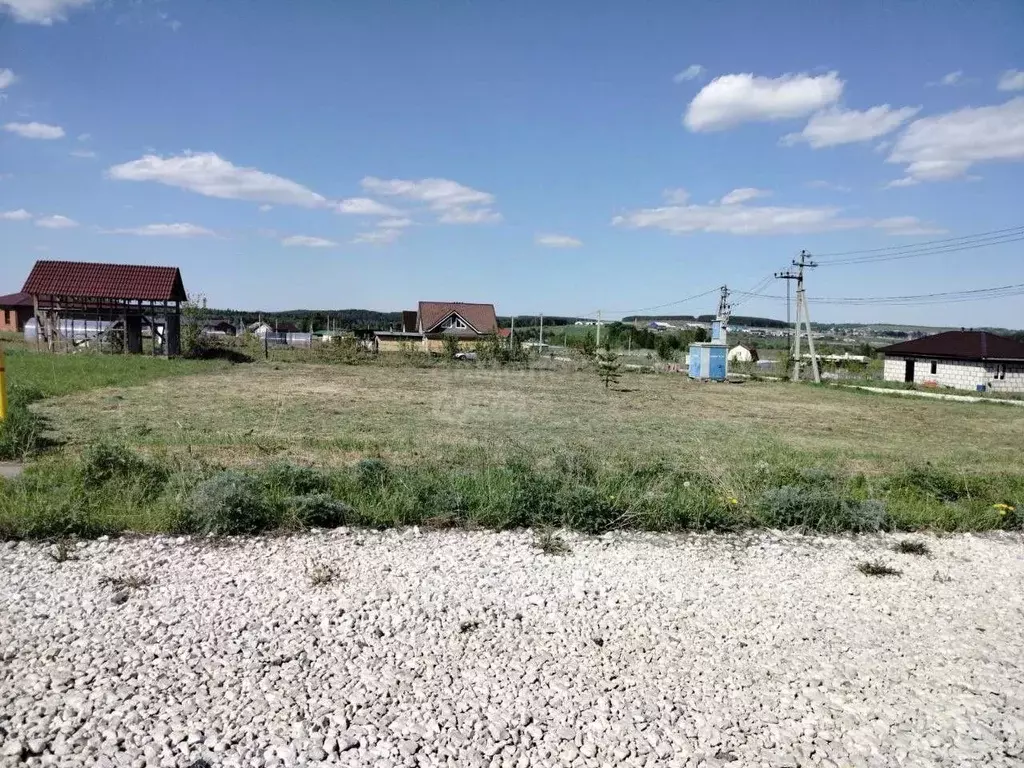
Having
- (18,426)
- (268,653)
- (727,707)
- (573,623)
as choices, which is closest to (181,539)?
(268,653)

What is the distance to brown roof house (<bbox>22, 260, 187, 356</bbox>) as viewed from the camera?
29.6m

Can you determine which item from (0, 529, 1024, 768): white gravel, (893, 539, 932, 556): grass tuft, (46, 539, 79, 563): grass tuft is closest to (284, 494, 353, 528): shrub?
(0, 529, 1024, 768): white gravel

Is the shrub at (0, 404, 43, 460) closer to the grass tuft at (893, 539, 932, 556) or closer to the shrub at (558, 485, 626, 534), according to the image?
the shrub at (558, 485, 626, 534)

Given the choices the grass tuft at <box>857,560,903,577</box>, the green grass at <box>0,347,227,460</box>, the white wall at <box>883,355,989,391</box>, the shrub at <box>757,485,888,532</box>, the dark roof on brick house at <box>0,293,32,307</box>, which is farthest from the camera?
the dark roof on brick house at <box>0,293,32,307</box>

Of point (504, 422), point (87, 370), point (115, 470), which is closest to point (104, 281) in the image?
point (87, 370)

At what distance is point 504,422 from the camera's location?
46.3 feet

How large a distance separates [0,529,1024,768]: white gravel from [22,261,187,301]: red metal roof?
27.8 meters

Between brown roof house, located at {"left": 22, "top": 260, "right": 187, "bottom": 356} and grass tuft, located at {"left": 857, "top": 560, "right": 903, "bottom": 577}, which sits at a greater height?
brown roof house, located at {"left": 22, "top": 260, "right": 187, "bottom": 356}

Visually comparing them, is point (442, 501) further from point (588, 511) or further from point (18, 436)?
point (18, 436)

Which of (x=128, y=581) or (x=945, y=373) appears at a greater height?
(x=128, y=581)

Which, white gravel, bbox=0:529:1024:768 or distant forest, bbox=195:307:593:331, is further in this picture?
distant forest, bbox=195:307:593:331

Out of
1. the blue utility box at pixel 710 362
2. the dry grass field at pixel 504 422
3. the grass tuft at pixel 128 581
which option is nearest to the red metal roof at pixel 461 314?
the blue utility box at pixel 710 362

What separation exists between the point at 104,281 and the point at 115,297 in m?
0.95

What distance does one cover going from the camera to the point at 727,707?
3465mm
